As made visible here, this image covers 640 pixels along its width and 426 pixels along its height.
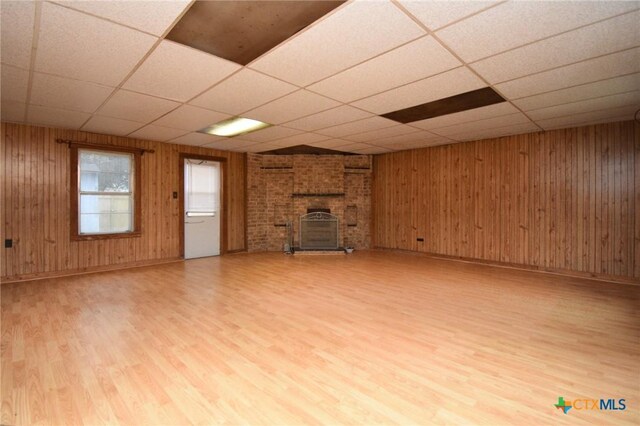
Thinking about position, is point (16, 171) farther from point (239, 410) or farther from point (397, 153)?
point (397, 153)

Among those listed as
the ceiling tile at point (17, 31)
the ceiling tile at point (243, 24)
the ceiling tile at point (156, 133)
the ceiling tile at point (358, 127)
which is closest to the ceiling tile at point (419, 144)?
the ceiling tile at point (358, 127)

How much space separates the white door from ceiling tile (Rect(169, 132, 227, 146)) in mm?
523

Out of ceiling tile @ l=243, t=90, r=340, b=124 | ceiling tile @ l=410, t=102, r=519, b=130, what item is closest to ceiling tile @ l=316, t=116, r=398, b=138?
ceiling tile @ l=410, t=102, r=519, b=130

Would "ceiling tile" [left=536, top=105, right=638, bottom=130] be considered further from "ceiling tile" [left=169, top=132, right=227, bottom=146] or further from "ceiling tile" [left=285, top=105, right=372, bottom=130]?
"ceiling tile" [left=169, top=132, right=227, bottom=146]

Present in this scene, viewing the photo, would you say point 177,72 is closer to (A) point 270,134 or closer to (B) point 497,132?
(A) point 270,134

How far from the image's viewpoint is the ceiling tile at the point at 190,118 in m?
4.16

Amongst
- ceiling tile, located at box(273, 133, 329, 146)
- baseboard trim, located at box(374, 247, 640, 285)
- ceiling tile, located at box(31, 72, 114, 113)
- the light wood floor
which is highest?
Answer: ceiling tile, located at box(273, 133, 329, 146)

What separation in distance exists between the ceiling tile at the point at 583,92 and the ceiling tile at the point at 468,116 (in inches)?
7.0

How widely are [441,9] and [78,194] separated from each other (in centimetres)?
604

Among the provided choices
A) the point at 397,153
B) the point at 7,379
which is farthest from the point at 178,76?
the point at 397,153

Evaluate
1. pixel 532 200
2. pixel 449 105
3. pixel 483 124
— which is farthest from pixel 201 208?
pixel 532 200

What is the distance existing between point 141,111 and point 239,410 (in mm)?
4038

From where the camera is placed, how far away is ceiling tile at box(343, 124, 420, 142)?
17.0ft
